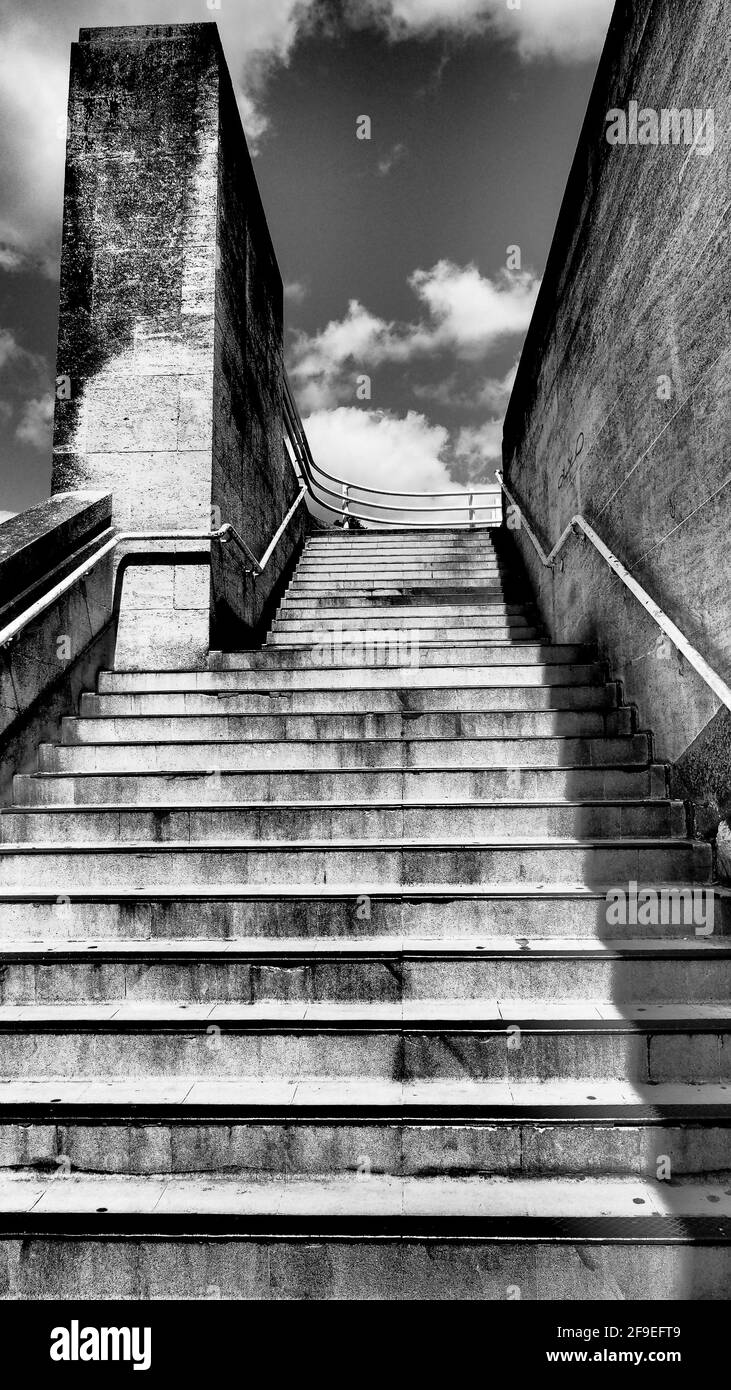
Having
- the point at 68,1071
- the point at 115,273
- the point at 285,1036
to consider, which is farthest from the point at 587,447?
the point at 68,1071

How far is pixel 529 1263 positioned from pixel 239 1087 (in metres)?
1.00

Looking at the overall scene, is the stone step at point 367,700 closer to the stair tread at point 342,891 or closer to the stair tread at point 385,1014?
the stair tread at point 342,891

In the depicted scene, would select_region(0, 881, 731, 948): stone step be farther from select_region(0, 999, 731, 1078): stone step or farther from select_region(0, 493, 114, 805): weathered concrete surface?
select_region(0, 493, 114, 805): weathered concrete surface

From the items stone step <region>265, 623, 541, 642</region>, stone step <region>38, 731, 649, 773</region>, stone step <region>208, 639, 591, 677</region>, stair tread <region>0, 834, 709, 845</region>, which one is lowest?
stair tread <region>0, 834, 709, 845</region>

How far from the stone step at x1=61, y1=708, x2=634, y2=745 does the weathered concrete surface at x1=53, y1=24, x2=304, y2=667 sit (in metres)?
0.95

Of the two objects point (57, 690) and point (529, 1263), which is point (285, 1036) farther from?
point (57, 690)

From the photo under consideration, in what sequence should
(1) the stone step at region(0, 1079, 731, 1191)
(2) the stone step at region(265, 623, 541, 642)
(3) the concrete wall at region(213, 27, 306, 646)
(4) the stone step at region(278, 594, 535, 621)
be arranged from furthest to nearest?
(4) the stone step at region(278, 594, 535, 621) → (2) the stone step at region(265, 623, 541, 642) → (3) the concrete wall at region(213, 27, 306, 646) → (1) the stone step at region(0, 1079, 731, 1191)

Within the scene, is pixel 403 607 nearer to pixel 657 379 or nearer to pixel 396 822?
pixel 657 379

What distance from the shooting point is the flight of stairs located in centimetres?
209

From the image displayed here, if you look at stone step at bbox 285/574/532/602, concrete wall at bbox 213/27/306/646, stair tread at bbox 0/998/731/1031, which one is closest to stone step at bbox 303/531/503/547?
stone step at bbox 285/574/532/602

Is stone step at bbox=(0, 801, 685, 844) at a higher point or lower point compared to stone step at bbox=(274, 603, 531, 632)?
lower

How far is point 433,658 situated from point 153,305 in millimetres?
3083

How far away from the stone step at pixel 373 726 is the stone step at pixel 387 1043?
183 centimetres

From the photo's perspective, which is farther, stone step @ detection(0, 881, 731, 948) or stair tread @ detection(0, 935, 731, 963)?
stone step @ detection(0, 881, 731, 948)
